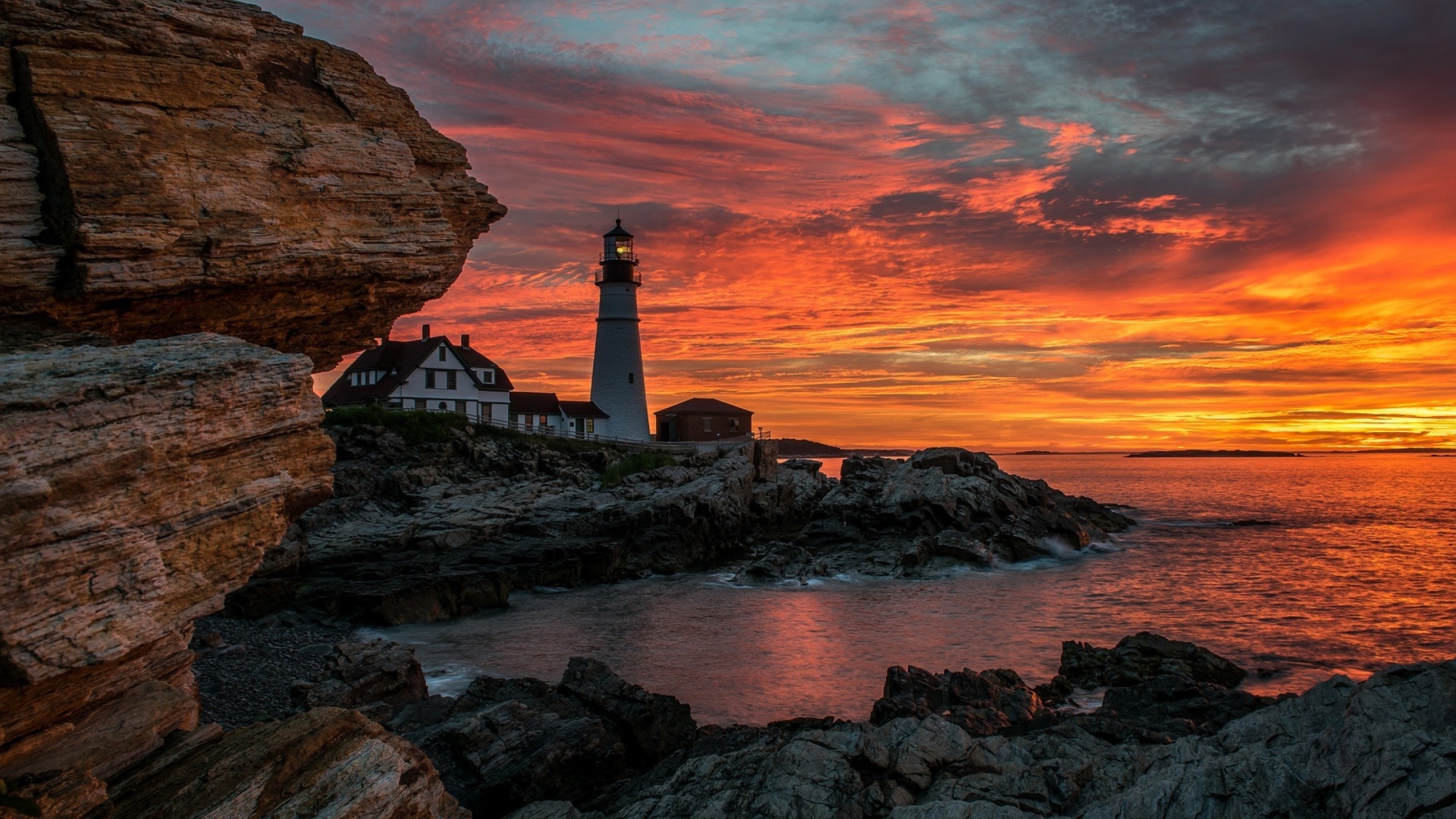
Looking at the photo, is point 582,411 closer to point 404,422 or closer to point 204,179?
point 404,422

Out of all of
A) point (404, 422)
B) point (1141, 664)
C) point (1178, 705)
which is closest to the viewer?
point (1178, 705)

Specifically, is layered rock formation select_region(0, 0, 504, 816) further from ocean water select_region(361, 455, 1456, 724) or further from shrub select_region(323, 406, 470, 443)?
shrub select_region(323, 406, 470, 443)

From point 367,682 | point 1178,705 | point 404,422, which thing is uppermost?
point 404,422

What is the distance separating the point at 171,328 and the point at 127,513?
11.2 ft

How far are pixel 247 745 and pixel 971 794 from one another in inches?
246

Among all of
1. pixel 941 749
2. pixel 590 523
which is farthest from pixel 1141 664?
pixel 590 523

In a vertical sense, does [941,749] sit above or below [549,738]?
above

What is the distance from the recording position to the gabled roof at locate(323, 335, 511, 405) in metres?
50.8

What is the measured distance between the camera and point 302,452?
7.57 m

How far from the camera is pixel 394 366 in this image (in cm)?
5238

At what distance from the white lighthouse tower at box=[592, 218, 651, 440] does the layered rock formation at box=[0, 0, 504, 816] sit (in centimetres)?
4504

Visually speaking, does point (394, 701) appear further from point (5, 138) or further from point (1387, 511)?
point (1387, 511)

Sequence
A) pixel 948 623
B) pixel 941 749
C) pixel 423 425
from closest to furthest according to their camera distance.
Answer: pixel 941 749 < pixel 948 623 < pixel 423 425


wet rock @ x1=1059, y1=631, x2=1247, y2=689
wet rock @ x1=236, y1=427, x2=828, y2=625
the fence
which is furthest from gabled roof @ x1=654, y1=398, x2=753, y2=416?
wet rock @ x1=1059, y1=631, x2=1247, y2=689
